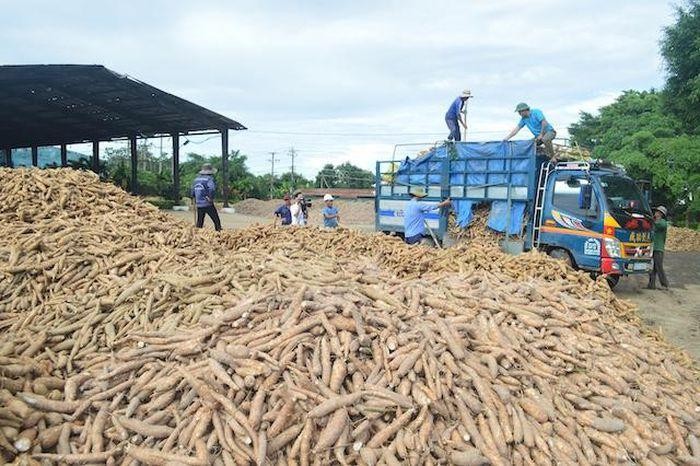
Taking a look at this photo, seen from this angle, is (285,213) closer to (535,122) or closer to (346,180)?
(535,122)

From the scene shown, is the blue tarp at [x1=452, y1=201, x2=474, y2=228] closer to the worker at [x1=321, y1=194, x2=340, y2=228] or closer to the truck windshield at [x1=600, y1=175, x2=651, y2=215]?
the truck windshield at [x1=600, y1=175, x2=651, y2=215]

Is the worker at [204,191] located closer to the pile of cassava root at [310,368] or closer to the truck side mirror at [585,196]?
the pile of cassava root at [310,368]

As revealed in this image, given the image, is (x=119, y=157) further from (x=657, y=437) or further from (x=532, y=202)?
(x=657, y=437)

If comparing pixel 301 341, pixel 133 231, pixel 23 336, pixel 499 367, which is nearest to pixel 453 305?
pixel 499 367

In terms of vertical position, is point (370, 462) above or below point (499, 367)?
below

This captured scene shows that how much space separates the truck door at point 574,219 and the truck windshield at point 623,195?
0.79ft

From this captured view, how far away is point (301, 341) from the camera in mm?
3900

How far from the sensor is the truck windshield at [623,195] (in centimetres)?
913

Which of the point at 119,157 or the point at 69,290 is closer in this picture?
the point at 69,290

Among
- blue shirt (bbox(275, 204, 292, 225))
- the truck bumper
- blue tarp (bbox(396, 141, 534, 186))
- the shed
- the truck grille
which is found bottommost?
the truck bumper

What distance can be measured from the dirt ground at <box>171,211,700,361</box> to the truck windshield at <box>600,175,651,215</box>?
1747 millimetres

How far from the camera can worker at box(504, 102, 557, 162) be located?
9.92 meters

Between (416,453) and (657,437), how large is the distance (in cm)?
188

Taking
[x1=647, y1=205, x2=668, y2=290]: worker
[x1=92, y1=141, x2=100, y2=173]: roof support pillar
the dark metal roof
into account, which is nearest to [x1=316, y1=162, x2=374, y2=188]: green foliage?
[x1=92, y1=141, x2=100, y2=173]: roof support pillar
